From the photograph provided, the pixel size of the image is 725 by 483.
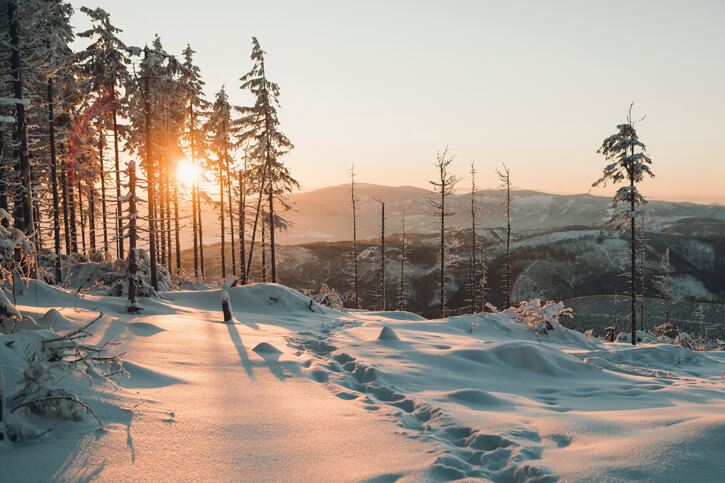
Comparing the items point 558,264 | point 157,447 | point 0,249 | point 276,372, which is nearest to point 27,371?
point 157,447

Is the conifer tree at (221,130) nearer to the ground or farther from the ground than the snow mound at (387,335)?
farther from the ground

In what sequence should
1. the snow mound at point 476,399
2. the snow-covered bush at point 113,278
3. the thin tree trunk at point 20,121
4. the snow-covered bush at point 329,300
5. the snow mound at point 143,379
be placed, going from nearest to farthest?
the snow mound at point 143,379 → the snow mound at point 476,399 → the snow-covered bush at point 113,278 → the thin tree trunk at point 20,121 → the snow-covered bush at point 329,300

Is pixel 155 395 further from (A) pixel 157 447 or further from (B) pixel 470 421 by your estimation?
(B) pixel 470 421

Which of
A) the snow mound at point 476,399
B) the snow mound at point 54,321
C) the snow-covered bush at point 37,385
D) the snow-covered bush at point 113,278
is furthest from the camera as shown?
the snow-covered bush at point 113,278

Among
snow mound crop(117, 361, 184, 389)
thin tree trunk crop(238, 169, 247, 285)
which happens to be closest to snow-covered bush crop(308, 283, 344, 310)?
thin tree trunk crop(238, 169, 247, 285)

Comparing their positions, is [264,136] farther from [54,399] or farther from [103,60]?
[54,399]

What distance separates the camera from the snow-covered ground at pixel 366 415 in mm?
3141

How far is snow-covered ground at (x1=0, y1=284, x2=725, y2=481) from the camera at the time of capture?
3.14 meters

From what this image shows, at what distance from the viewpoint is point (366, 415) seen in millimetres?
4844

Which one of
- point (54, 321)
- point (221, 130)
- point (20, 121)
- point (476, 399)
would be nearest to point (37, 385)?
point (54, 321)

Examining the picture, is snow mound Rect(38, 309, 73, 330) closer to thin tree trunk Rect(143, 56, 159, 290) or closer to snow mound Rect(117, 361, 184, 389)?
snow mound Rect(117, 361, 184, 389)

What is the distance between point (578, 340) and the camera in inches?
541

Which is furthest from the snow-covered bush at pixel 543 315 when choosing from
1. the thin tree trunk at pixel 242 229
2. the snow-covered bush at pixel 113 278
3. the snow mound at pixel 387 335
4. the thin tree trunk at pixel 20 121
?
the thin tree trunk at pixel 242 229

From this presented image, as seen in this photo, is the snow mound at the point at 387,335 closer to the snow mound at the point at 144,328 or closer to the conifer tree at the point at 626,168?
the snow mound at the point at 144,328
